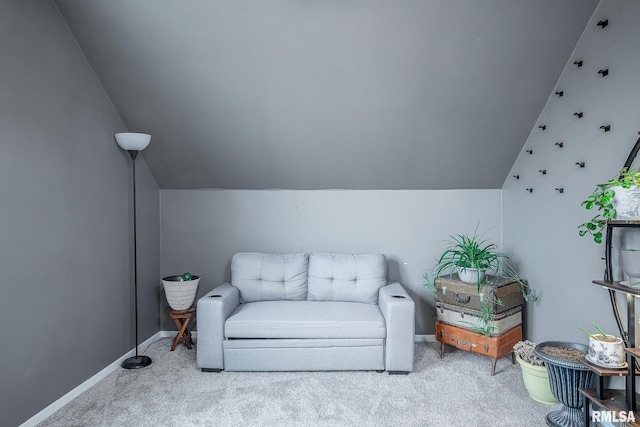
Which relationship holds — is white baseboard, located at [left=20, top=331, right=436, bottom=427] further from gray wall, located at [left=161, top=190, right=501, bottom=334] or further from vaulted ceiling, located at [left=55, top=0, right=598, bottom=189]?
vaulted ceiling, located at [left=55, top=0, right=598, bottom=189]

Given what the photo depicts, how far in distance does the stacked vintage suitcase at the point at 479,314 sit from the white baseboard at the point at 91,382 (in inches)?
23.0

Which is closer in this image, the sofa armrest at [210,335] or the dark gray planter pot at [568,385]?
the dark gray planter pot at [568,385]

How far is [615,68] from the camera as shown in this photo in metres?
2.39

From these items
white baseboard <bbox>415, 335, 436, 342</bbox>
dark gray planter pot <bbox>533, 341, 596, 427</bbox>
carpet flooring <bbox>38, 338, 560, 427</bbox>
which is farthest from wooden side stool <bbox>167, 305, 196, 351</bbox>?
dark gray planter pot <bbox>533, 341, 596, 427</bbox>

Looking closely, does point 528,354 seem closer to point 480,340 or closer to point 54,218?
point 480,340

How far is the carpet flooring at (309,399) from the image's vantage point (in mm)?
2395

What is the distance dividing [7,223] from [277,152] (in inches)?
76.9

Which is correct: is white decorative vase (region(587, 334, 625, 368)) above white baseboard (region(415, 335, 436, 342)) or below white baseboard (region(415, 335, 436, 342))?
above

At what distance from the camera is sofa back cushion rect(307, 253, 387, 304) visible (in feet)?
11.6

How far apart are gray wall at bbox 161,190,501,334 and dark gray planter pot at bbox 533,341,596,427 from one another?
155cm

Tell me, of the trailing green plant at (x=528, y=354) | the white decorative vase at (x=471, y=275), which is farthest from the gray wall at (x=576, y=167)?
the white decorative vase at (x=471, y=275)

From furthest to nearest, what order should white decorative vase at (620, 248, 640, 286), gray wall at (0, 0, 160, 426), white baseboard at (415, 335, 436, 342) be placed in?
white baseboard at (415, 335, 436, 342) → gray wall at (0, 0, 160, 426) → white decorative vase at (620, 248, 640, 286)

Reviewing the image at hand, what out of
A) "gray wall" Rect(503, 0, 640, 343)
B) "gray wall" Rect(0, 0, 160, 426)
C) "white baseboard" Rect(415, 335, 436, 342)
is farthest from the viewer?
"white baseboard" Rect(415, 335, 436, 342)

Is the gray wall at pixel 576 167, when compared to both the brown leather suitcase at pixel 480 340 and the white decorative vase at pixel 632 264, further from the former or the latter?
the white decorative vase at pixel 632 264
